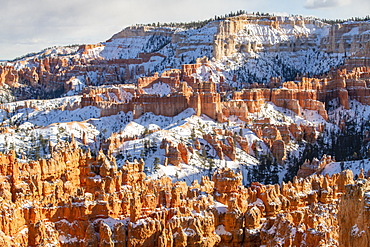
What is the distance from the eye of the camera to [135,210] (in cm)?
3328

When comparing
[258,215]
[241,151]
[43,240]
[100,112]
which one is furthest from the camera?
[100,112]

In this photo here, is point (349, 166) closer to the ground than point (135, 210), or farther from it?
closer to the ground

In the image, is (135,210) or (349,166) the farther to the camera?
(349,166)

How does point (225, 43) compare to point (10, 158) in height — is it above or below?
above

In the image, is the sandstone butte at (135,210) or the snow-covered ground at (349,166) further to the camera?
the snow-covered ground at (349,166)

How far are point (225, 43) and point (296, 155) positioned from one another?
87.1 meters

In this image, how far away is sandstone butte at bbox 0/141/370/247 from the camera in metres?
30.5

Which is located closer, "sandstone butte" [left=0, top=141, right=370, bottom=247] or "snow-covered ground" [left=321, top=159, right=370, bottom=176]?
"sandstone butte" [left=0, top=141, right=370, bottom=247]

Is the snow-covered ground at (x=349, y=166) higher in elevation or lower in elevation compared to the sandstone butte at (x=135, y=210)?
lower

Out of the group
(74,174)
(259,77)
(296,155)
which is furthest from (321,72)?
(74,174)

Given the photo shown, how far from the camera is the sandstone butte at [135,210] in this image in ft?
100

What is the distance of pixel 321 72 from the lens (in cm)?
17962

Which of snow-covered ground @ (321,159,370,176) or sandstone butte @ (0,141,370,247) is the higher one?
sandstone butte @ (0,141,370,247)

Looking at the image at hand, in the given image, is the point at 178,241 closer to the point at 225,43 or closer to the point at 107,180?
the point at 107,180
